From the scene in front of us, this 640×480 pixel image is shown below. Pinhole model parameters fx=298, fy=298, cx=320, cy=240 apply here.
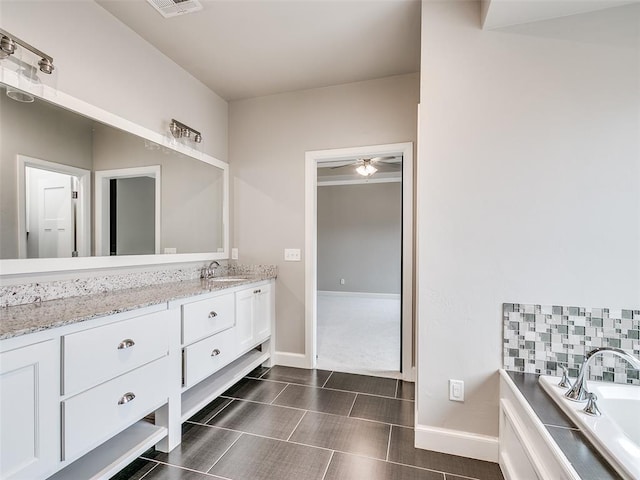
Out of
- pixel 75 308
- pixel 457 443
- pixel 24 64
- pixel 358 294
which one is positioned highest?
pixel 24 64

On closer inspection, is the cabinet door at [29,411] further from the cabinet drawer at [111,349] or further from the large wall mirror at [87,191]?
the large wall mirror at [87,191]

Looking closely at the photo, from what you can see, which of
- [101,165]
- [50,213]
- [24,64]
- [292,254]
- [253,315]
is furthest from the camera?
[292,254]

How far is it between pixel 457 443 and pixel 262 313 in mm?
1811

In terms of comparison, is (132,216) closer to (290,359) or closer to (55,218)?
(55,218)

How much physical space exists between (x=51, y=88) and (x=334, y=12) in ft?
5.68

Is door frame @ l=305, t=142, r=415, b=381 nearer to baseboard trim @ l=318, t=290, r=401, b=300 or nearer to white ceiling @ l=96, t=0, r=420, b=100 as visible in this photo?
white ceiling @ l=96, t=0, r=420, b=100

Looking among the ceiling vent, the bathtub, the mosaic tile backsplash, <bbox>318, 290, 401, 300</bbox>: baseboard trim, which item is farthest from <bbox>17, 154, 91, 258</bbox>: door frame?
<bbox>318, 290, 401, 300</bbox>: baseboard trim

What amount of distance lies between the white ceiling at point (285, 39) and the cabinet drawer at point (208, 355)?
219 centimetres

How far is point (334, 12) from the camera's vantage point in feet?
6.43

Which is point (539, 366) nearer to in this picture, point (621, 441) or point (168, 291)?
point (621, 441)

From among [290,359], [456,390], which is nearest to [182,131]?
[290,359]

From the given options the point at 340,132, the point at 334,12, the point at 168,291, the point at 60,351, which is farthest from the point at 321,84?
the point at 60,351

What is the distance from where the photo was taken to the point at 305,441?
1.83 meters

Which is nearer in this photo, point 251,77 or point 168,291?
point 168,291
